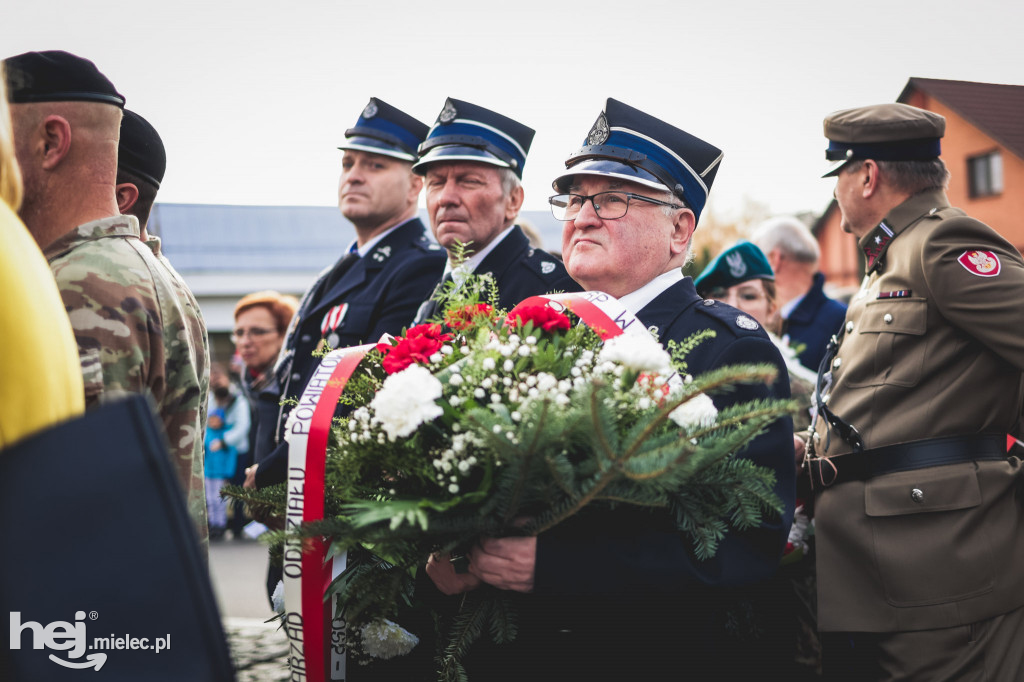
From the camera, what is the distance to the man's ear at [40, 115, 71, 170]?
221 centimetres

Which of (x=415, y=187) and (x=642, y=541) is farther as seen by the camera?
(x=415, y=187)

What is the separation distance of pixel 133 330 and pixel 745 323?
1551mm

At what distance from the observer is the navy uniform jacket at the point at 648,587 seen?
1.86 meters

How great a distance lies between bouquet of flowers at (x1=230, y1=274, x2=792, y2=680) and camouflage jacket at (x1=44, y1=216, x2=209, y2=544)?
577 millimetres

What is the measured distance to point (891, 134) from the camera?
3145mm

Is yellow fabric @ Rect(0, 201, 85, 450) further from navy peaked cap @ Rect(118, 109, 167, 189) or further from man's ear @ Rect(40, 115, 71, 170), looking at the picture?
navy peaked cap @ Rect(118, 109, 167, 189)

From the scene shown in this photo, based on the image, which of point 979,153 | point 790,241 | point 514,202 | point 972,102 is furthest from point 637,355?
point 979,153

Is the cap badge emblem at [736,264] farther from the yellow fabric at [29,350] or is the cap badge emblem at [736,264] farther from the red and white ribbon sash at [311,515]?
the yellow fabric at [29,350]

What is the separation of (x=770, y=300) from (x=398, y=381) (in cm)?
318

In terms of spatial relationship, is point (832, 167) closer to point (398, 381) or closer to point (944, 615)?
point (944, 615)

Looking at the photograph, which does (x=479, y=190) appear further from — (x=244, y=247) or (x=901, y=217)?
(x=244, y=247)

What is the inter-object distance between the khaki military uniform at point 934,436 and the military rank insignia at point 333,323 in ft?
7.11

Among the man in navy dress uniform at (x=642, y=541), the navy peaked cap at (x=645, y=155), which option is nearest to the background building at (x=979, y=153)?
the navy peaked cap at (x=645, y=155)

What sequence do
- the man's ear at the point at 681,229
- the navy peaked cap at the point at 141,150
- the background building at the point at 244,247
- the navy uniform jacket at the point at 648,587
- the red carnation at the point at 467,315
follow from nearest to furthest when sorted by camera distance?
1. the navy uniform jacket at the point at 648,587
2. the red carnation at the point at 467,315
3. the man's ear at the point at 681,229
4. the navy peaked cap at the point at 141,150
5. the background building at the point at 244,247
